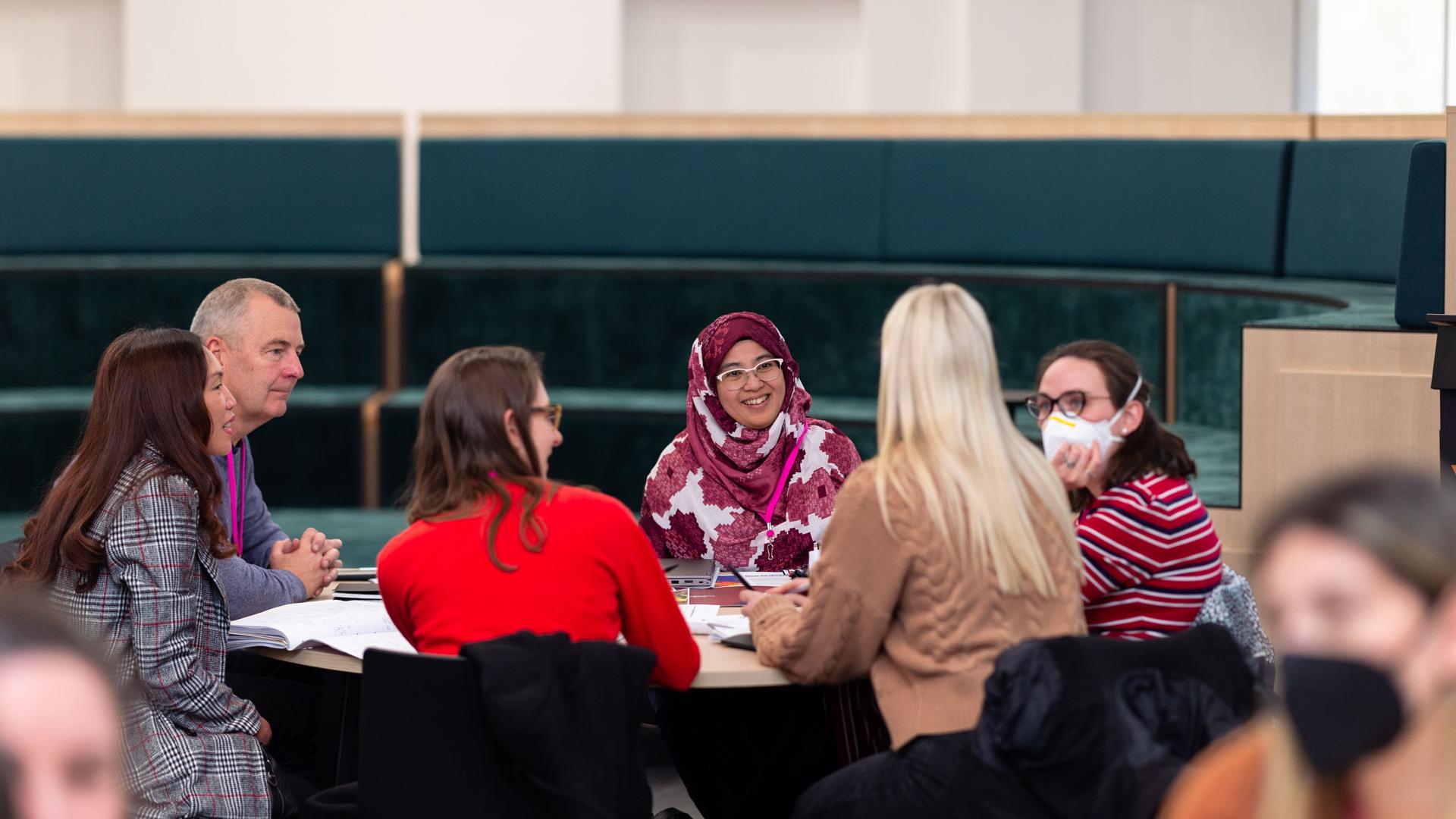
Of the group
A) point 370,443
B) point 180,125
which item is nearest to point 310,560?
point 370,443

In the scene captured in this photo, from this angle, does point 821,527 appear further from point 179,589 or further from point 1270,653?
point 179,589

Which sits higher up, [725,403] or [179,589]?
[725,403]

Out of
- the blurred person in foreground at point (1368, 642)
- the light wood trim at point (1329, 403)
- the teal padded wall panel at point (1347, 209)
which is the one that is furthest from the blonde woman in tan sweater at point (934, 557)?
the teal padded wall panel at point (1347, 209)

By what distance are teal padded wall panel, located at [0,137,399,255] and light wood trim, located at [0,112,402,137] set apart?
5 centimetres

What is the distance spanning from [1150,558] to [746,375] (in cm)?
116

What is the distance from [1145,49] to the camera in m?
7.29

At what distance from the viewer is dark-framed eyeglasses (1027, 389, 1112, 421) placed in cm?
262

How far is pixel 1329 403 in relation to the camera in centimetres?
389

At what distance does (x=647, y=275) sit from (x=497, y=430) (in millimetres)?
4041

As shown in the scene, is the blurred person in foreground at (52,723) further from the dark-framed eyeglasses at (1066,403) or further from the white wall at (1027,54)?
the white wall at (1027,54)

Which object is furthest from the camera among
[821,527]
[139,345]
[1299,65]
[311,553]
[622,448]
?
[1299,65]

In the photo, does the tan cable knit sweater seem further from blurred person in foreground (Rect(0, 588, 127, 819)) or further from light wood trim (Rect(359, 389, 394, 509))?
light wood trim (Rect(359, 389, 394, 509))

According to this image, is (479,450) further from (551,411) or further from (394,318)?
(394,318)

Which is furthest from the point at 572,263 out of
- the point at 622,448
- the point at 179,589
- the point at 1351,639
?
the point at 1351,639
